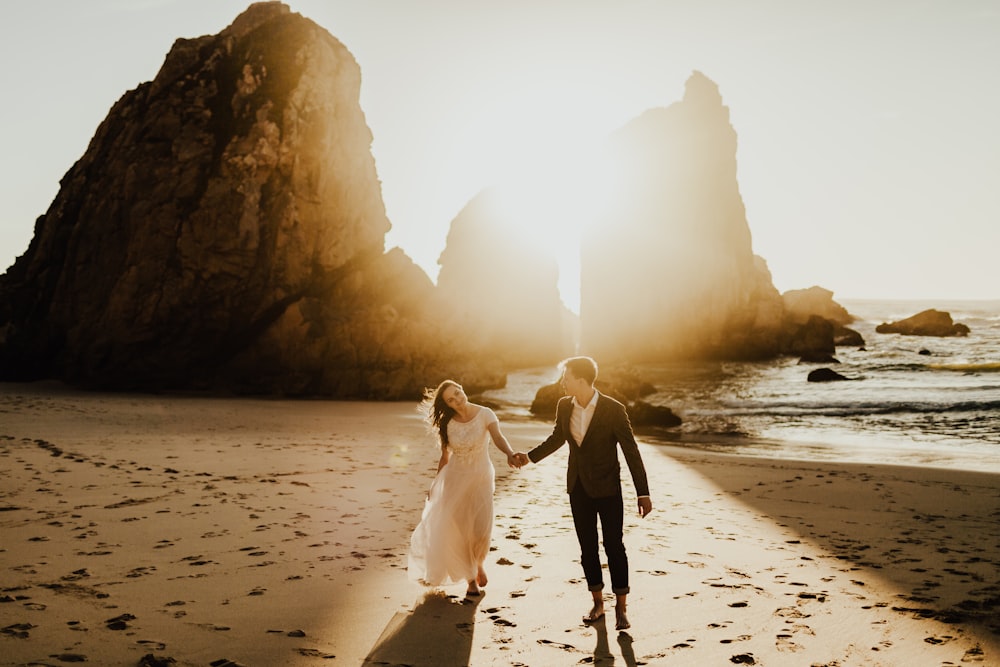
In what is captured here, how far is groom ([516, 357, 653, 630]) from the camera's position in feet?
15.8

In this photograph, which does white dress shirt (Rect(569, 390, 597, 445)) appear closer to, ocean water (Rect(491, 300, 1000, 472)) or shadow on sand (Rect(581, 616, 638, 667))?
shadow on sand (Rect(581, 616, 638, 667))

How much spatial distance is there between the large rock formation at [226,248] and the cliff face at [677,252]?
3908 centimetres

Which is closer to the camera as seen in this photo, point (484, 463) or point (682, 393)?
point (484, 463)

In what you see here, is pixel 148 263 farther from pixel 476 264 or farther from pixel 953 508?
pixel 476 264

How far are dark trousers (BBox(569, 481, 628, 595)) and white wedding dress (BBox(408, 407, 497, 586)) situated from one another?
94 cm

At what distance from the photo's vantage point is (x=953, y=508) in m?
8.55

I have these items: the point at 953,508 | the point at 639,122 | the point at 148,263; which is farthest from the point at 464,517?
the point at 639,122

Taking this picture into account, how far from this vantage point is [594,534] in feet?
16.0

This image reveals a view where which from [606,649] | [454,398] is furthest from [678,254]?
[606,649]

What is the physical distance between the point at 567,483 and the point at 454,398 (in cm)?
121

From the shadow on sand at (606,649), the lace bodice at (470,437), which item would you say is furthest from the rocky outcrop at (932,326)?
the shadow on sand at (606,649)

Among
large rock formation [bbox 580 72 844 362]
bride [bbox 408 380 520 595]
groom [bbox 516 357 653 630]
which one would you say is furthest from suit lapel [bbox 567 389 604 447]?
large rock formation [bbox 580 72 844 362]

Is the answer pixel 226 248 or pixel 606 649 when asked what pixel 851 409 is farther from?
pixel 226 248

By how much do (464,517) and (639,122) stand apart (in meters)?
73.2
